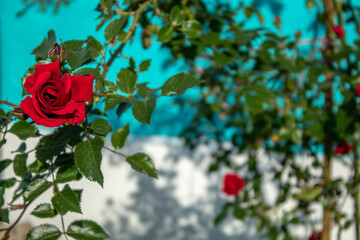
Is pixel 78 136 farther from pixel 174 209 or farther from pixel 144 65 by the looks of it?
pixel 174 209

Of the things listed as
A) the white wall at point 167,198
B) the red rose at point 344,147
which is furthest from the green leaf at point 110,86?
the white wall at point 167,198

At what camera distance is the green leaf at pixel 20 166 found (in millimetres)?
512

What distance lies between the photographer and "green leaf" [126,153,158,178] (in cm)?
48

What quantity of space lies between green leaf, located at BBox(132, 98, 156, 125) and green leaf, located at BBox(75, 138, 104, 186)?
51 mm

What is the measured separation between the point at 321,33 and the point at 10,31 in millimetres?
1528

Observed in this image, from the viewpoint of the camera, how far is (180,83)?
44 centimetres

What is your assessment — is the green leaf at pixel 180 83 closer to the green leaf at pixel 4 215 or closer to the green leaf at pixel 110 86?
the green leaf at pixel 110 86

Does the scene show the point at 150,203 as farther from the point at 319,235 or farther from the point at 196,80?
the point at 196,80

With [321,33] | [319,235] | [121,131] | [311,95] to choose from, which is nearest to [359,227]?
[319,235]

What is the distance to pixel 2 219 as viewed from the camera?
1.64 feet

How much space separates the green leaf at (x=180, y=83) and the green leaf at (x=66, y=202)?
0.16 metres

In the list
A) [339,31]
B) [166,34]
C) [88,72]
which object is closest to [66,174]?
[88,72]

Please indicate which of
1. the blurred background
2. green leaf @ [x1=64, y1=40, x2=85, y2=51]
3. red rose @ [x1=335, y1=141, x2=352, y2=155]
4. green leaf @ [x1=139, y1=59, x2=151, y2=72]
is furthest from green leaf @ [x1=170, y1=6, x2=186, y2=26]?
the blurred background

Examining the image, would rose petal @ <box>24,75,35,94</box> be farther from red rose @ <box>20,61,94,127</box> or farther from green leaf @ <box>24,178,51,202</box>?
green leaf @ <box>24,178,51,202</box>
